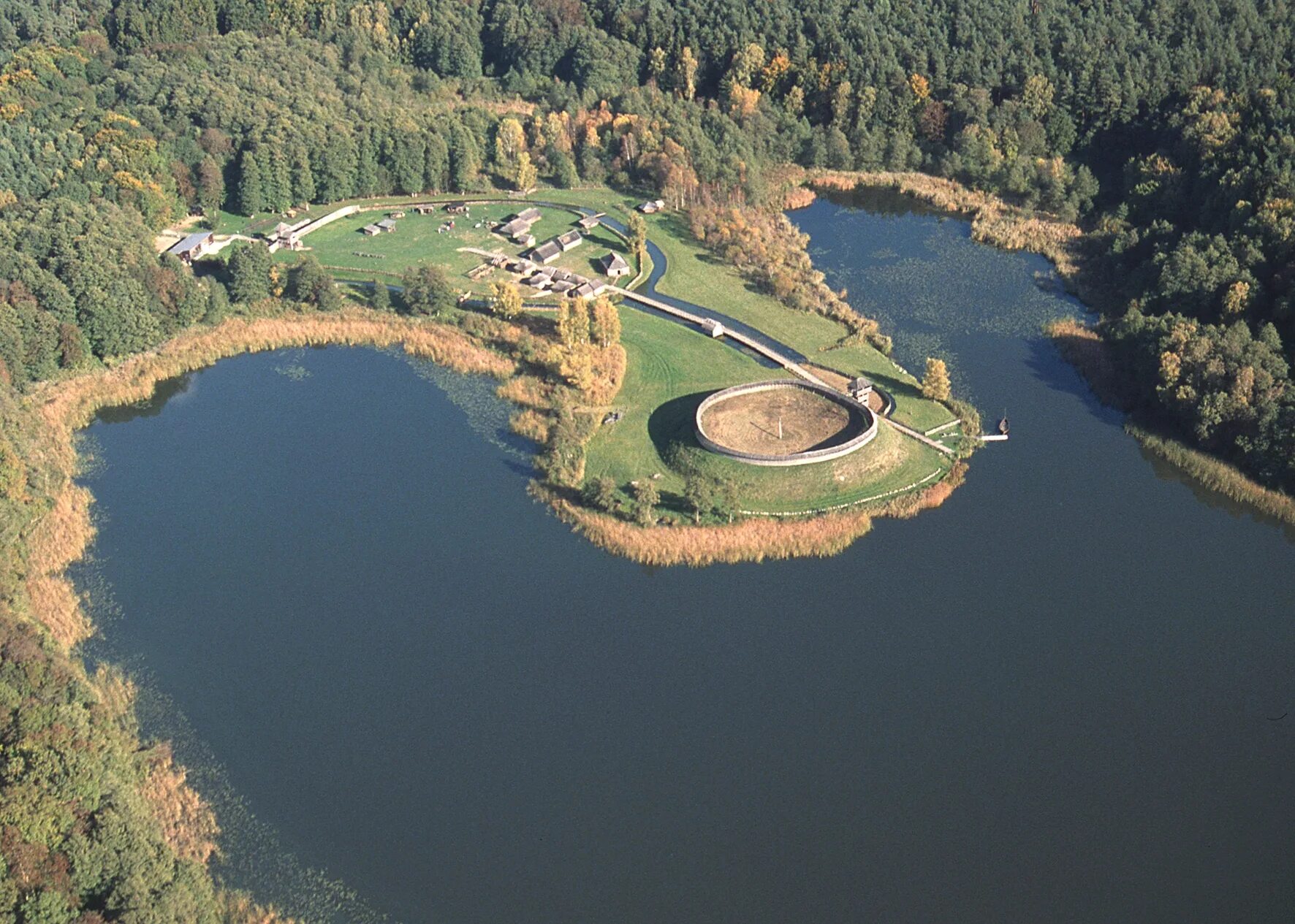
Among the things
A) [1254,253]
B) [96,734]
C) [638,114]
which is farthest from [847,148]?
[96,734]

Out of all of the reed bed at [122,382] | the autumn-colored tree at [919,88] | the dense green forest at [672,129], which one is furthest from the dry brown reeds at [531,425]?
the autumn-colored tree at [919,88]

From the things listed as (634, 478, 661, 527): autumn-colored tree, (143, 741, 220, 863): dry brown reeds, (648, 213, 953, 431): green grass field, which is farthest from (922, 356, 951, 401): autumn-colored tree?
(143, 741, 220, 863): dry brown reeds

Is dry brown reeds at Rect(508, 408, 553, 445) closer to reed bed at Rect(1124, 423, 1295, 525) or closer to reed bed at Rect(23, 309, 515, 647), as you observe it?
reed bed at Rect(23, 309, 515, 647)

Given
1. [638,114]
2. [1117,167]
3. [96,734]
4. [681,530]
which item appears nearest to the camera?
[96,734]

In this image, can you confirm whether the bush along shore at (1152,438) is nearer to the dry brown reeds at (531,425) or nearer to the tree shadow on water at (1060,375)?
the tree shadow on water at (1060,375)

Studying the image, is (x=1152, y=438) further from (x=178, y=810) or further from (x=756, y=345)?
(x=178, y=810)

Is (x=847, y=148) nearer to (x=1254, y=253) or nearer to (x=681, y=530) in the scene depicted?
(x=1254, y=253)
